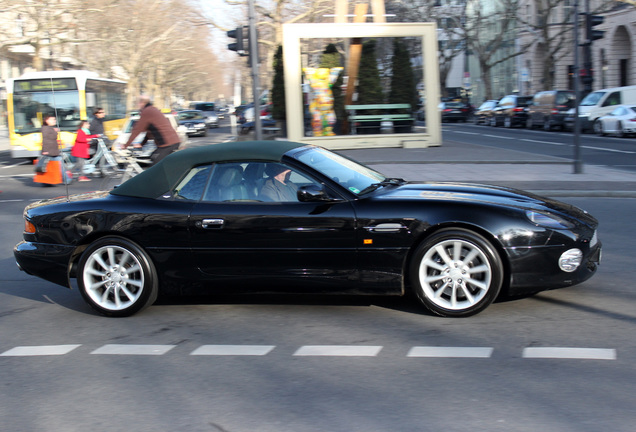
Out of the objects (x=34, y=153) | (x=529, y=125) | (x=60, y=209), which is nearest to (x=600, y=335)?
(x=60, y=209)

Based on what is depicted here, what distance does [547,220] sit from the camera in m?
5.73

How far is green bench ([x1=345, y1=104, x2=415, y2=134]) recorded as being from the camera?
23766mm

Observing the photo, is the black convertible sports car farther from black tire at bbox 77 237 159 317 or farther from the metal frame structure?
the metal frame structure

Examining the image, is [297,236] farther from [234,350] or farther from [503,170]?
[503,170]

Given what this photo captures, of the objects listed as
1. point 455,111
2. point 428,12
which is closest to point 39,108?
point 455,111

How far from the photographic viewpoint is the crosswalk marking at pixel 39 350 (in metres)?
5.34

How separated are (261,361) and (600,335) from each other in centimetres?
224

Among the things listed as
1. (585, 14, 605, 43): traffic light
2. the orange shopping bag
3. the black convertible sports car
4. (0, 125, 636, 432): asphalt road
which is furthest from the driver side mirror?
the orange shopping bag

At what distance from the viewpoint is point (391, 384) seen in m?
4.39

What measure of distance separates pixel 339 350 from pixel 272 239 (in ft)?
3.86

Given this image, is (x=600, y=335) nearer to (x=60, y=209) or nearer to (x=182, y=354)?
(x=182, y=354)

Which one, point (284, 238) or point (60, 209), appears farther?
point (60, 209)

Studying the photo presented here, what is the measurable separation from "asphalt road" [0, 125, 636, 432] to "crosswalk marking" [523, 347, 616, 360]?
0.02 m

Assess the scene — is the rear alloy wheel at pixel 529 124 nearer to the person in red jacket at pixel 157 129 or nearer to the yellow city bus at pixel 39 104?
the yellow city bus at pixel 39 104
